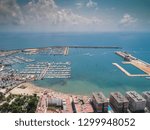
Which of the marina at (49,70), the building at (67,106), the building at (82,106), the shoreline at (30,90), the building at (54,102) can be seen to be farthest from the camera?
the marina at (49,70)

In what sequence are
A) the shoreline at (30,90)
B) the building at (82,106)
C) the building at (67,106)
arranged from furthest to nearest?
the shoreline at (30,90) → the building at (67,106) → the building at (82,106)

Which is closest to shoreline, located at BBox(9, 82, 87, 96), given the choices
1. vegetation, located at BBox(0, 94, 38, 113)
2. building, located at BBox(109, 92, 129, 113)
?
vegetation, located at BBox(0, 94, 38, 113)

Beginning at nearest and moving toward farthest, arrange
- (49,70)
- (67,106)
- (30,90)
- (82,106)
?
1. (82,106)
2. (67,106)
3. (30,90)
4. (49,70)

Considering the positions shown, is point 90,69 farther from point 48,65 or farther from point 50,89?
point 50,89

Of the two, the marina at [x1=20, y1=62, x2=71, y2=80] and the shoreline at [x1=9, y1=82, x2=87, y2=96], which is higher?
the marina at [x1=20, y1=62, x2=71, y2=80]

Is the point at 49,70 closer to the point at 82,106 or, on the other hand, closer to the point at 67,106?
the point at 67,106

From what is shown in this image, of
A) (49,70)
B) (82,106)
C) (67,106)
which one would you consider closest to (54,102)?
(67,106)

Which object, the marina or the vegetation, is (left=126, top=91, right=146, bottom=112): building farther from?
the marina

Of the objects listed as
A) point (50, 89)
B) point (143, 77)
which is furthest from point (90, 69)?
point (50, 89)

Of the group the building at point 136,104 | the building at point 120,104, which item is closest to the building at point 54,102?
the building at point 120,104

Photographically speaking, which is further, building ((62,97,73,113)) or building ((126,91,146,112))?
building ((62,97,73,113))

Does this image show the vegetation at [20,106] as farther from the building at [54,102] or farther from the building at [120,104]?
the building at [120,104]
